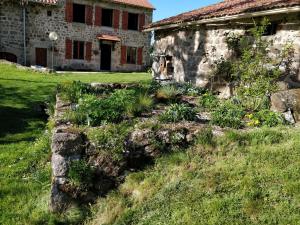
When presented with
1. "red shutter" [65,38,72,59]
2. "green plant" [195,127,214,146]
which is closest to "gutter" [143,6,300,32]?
"green plant" [195,127,214,146]

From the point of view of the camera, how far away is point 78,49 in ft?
75.7

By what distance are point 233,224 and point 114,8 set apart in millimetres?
21919

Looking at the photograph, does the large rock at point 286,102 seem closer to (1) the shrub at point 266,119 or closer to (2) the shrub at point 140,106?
(1) the shrub at point 266,119

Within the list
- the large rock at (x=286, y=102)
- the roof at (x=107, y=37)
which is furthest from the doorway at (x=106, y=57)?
the large rock at (x=286, y=102)

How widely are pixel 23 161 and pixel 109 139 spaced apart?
6.68 feet

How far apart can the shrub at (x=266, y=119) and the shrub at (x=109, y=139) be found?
2197mm

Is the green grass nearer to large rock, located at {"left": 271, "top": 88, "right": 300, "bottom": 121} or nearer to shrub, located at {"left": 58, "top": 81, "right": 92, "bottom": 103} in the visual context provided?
large rock, located at {"left": 271, "top": 88, "right": 300, "bottom": 121}

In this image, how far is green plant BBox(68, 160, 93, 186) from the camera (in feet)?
15.2

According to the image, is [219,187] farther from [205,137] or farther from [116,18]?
[116,18]

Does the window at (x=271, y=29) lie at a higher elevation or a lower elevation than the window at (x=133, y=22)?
lower

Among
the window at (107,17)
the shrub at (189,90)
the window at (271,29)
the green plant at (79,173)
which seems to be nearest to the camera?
the green plant at (79,173)

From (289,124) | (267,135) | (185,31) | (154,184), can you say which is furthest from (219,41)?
(154,184)

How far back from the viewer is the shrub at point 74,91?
23.9 feet

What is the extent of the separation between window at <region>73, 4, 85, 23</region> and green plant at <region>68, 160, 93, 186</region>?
19788 mm
